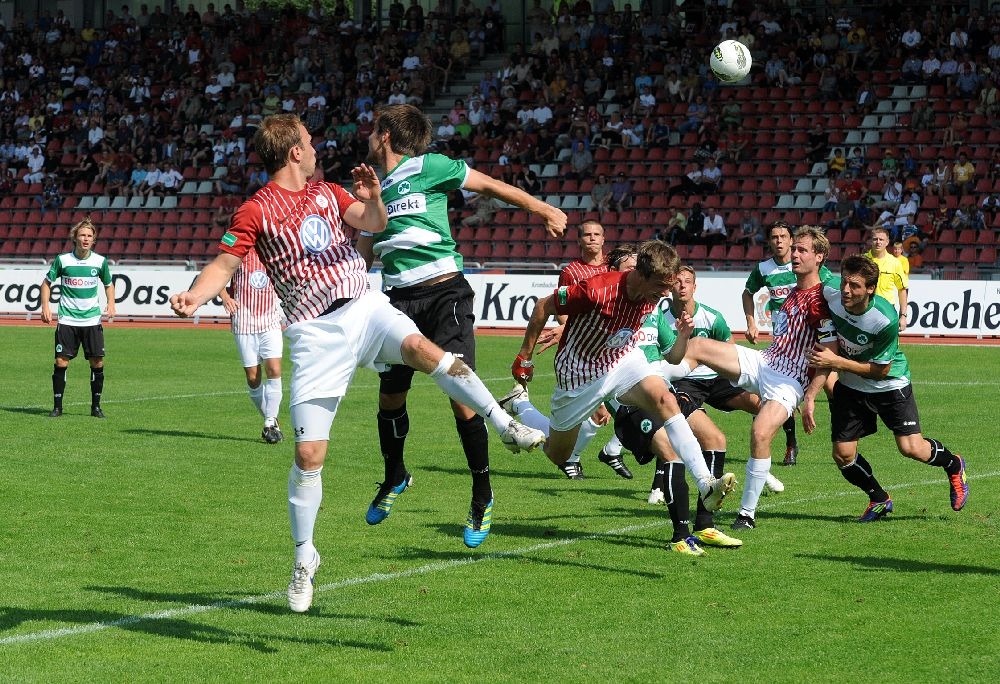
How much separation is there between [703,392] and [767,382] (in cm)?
168

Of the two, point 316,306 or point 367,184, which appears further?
point 316,306

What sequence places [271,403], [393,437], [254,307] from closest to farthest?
[393,437]
[271,403]
[254,307]

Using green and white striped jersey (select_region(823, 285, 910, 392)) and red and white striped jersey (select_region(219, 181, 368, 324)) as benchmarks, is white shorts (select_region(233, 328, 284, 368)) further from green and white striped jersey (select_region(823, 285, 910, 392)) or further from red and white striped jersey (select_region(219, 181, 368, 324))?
red and white striped jersey (select_region(219, 181, 368, 324))

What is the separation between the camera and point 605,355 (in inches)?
328

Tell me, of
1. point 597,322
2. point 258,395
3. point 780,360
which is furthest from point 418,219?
point 258,395

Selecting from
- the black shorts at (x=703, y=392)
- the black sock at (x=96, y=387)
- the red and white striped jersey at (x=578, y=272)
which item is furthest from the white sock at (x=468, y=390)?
the black sock at (x=96, y=387)

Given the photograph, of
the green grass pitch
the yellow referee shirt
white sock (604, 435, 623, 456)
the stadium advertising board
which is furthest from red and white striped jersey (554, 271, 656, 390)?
the stadium advertising board

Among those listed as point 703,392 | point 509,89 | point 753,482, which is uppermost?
point 509,89

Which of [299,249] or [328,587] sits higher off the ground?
[299,249]

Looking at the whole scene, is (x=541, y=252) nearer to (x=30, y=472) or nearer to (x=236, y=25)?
(x=236, y=25)

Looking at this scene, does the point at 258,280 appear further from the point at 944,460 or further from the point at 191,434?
the point at 944,460

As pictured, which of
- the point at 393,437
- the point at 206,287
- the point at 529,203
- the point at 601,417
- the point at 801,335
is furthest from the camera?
the point at 601,417

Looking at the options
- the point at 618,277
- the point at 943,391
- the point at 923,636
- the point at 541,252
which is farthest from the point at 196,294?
the point at 541,252

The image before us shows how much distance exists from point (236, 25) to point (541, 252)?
18321mm
